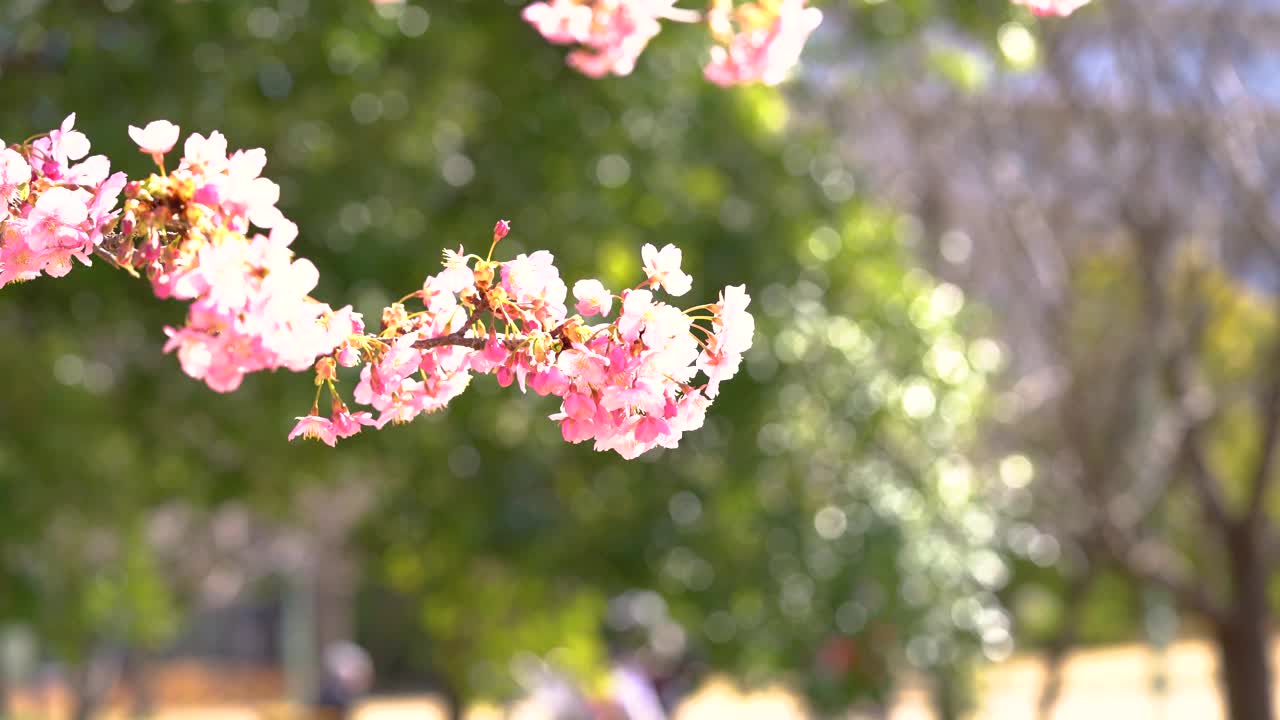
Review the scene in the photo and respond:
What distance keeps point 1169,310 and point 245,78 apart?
11693 millimetres

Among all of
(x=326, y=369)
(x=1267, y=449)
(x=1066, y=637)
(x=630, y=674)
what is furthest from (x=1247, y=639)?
(x=326, y=369)

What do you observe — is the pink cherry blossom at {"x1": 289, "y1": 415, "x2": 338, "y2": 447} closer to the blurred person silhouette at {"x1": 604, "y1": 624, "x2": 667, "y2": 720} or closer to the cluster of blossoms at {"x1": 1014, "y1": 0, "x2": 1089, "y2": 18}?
the cluster of blossoms at {"x1": 1014, "y1": 0, "x2": 1089, "y2": 18}

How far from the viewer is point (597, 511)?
11711 mm

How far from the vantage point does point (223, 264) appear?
2172mm

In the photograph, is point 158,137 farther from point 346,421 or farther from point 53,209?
point 346,421

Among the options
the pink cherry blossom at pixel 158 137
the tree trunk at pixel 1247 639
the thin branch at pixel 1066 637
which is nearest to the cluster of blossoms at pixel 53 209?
the pink cherry blossom at pixel 158 137

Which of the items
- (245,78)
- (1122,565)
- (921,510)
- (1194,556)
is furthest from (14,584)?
(1194,556)

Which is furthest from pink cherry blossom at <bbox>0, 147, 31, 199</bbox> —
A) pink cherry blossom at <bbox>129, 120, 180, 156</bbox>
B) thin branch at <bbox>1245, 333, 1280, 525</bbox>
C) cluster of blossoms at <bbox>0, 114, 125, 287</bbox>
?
thin branch at <bbox>1245, 333, 1280, 525</bbox>

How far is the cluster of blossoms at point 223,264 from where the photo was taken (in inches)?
86.1

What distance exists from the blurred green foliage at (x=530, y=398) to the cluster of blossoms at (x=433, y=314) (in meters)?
6.37

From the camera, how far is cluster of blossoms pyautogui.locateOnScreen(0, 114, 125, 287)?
8.32ft

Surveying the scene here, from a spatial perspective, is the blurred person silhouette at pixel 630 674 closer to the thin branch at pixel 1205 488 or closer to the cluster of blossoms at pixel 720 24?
the thin branch at pixel 1205 488

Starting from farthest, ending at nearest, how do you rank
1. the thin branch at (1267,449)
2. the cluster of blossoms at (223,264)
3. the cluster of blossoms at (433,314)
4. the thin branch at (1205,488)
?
the thin branch at (1205,488), the thin branch at (1267,449), the cluster of blossoms at (433,314), the cluster of blossoms at (223,264)

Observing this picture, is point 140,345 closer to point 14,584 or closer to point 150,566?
point 14,584
